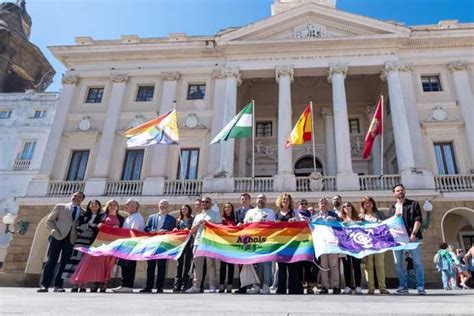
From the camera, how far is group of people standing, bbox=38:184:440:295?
6.39m

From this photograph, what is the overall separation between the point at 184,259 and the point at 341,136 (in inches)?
463

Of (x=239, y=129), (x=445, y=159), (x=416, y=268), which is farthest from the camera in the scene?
(x=445, y=159)

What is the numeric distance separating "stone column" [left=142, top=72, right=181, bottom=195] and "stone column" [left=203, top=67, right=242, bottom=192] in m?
2.30

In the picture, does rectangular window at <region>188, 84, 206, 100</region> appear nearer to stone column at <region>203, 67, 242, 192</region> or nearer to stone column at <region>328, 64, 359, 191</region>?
stone column at <region>203, 67, 242, 192</region>

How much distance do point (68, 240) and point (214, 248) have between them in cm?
301

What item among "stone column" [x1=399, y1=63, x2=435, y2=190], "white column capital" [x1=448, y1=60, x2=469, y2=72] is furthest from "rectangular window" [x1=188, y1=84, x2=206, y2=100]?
"white column capital" [x1=448, y1=60, x2=469, y2=72]

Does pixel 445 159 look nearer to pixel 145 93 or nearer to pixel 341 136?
pixel 341 136

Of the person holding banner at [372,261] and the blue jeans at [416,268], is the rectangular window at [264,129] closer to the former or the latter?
the person holding banner at [372,261]

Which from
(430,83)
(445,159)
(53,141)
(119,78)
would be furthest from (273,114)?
(53,141)

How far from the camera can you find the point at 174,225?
7902mm

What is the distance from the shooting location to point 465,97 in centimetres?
1723

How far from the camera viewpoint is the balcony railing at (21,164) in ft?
82.5

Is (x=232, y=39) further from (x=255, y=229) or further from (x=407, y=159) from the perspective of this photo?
(x=255, y=229)

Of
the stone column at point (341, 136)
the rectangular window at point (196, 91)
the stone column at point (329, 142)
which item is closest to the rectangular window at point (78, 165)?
the rectangular window at point (196, 91)
